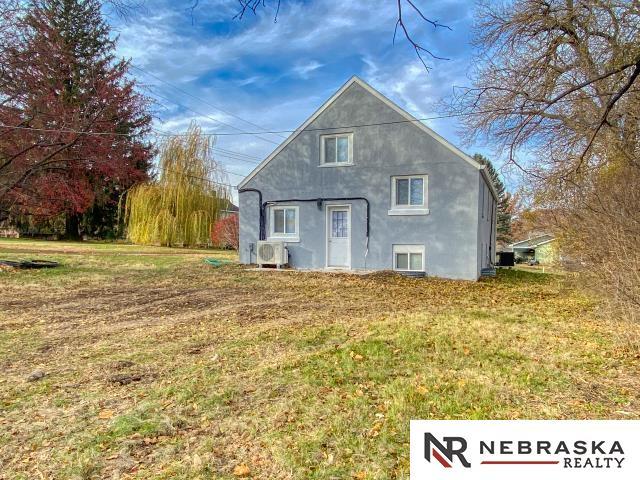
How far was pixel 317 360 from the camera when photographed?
476cm

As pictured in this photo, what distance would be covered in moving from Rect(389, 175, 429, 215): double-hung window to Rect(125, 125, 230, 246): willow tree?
52.6ft

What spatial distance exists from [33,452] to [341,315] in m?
4.97

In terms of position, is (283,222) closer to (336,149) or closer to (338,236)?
(338,236)

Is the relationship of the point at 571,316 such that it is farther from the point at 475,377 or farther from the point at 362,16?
the point at 362,16

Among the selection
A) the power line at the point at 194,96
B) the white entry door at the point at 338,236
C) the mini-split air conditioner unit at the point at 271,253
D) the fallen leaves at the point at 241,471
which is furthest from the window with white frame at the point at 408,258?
the fallen leaves at the point at 241,471

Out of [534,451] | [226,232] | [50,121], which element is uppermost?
[50,121]

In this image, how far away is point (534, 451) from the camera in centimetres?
139

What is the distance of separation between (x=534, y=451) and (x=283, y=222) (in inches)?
558

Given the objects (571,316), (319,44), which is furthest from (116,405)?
(571,316)

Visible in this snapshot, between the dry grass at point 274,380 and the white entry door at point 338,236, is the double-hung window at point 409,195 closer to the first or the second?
the white entry door at point 338,236

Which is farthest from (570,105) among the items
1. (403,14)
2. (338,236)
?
(403,14)

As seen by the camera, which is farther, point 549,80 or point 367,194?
point 367,194

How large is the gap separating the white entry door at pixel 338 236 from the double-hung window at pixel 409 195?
162cm

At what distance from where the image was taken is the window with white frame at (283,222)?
1508 cm
